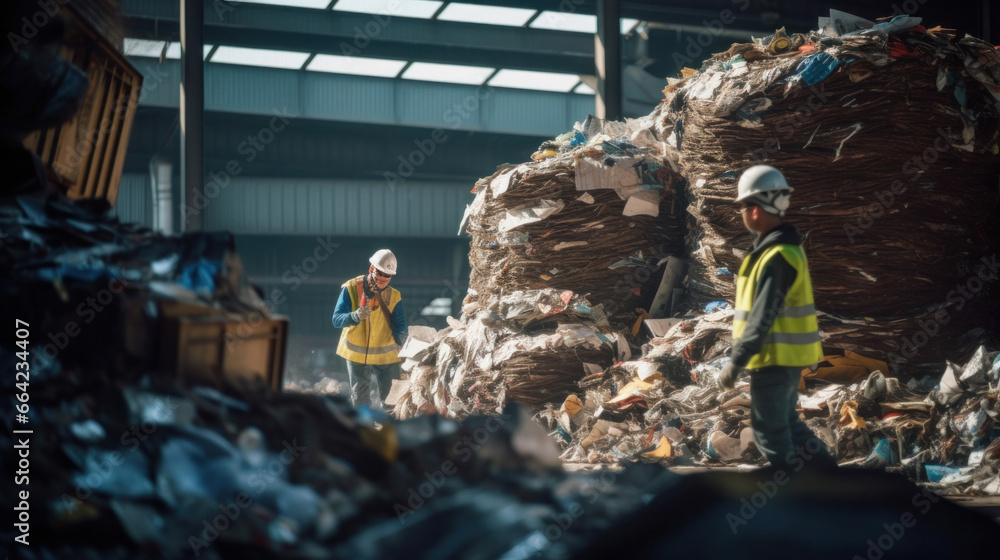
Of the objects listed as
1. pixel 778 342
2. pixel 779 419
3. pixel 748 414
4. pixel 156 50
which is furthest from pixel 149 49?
pixel 779 419

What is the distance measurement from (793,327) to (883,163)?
1.85 m

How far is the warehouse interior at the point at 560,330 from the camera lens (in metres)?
1.88

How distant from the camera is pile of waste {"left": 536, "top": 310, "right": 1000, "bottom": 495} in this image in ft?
14.4

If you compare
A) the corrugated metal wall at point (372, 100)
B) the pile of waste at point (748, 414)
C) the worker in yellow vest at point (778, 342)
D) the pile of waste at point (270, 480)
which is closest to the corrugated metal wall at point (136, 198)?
the corrugated metal wall at point (372, 100)

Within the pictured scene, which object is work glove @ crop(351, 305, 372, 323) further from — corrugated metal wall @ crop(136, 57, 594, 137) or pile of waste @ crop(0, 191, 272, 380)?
corrugated metal wall @ crop(136, 57, 594, 137)

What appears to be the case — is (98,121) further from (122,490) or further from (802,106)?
(802,106)

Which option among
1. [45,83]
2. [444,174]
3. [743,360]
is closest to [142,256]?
[45,83]

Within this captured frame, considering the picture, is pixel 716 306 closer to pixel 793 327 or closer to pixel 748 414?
pixel 748 414

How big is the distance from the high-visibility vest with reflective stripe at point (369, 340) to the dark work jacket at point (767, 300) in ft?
12.4

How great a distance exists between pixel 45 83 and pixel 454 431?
1.66 m

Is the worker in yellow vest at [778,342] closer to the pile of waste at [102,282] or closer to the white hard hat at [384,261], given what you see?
the pile of waste at [102,282]

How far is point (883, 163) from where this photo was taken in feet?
16.1

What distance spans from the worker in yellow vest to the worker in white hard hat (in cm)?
374

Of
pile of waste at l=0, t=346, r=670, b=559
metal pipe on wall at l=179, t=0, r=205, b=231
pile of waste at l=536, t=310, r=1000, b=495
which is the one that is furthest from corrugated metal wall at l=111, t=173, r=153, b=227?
pile of waste at l=0, t=346, r=670, b=559
